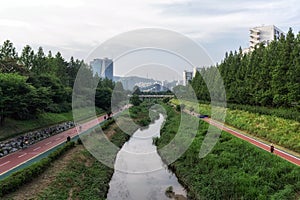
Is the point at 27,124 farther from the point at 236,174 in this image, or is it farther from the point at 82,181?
the point at 236,174

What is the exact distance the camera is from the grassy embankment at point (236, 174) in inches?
433

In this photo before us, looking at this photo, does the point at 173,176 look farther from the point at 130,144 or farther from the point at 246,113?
the point at 246,113

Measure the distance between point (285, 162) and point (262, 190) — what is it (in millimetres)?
2701

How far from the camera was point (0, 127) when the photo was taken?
20.5 metres

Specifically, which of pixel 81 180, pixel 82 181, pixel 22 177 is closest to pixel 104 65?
pixel 81 180

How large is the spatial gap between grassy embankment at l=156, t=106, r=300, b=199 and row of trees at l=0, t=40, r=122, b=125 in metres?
11.9

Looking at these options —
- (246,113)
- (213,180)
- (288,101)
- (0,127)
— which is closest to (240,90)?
(246,113)

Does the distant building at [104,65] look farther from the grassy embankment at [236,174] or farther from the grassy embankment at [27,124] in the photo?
the grassy embankment at [236,174]

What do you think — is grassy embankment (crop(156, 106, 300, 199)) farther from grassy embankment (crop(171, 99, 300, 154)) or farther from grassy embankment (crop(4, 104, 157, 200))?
grassy embankment (crop(4, 104, 157, 200))

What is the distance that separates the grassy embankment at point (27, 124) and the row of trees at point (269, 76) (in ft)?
62.7

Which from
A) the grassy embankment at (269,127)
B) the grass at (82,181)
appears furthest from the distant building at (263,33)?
the grass at (82,181)

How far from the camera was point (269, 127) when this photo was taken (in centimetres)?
2102

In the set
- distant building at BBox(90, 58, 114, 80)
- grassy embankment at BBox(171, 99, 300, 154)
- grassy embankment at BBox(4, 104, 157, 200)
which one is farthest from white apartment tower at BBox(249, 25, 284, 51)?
grassy embankment at BBox(4, 104, 157, 200)

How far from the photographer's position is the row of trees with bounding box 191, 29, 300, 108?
65.9ft
